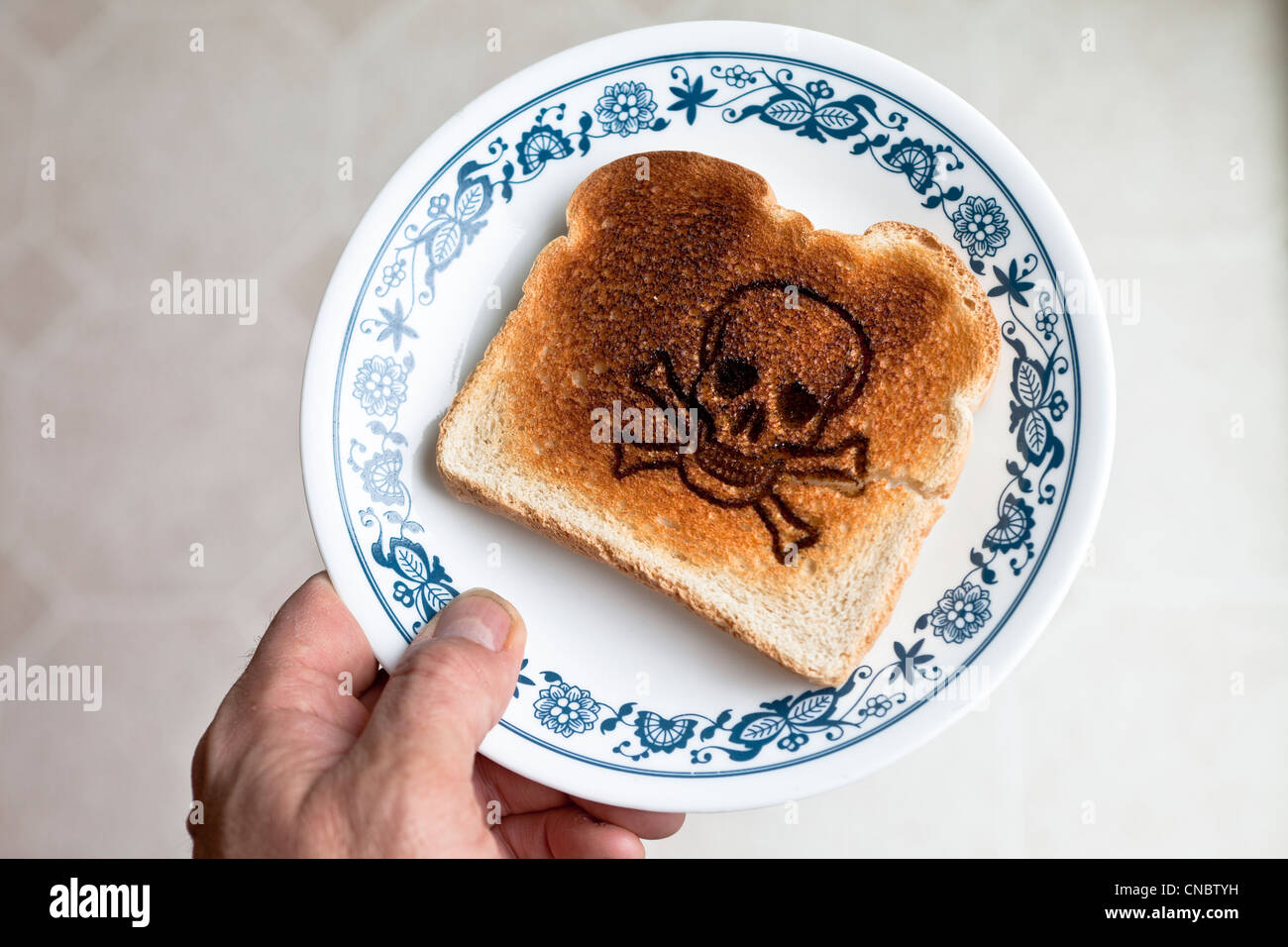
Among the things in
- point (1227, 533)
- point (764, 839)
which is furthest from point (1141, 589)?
point (764, 839)

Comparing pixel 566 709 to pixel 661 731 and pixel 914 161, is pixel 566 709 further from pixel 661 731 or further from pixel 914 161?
pixel 914 161

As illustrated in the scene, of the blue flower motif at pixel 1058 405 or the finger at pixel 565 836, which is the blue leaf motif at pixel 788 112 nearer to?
the blue flower motif at pixel 1058 405
